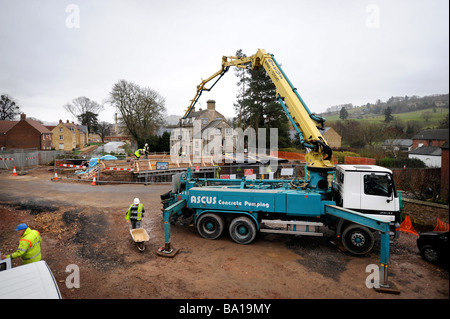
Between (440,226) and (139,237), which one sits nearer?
(139,237)

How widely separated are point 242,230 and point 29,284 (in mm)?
5909

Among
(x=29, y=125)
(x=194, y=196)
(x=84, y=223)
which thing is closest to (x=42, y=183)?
(x=84, y=223)

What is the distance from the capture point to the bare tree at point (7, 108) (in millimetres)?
52841

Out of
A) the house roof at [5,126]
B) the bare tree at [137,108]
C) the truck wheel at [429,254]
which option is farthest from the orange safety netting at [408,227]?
the house roof at [5,126]

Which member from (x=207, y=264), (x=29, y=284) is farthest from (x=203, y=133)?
(x=29, y=284)

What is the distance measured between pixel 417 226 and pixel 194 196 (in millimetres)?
10410

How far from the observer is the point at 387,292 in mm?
5922

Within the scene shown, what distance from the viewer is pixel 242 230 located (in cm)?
866

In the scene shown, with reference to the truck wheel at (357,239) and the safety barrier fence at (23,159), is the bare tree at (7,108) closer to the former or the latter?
the safety barrier fence at (23,159)

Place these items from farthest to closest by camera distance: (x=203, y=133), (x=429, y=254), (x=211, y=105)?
(x=211, y=105), (x=203, y=133), (x=429, y=254)

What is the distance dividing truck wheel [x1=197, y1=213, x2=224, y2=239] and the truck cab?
13.3 feet

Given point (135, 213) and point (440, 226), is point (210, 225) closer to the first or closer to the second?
point (135, 213)

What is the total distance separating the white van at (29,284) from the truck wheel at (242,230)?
540cm

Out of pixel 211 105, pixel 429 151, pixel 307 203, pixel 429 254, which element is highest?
pixel 211 105
